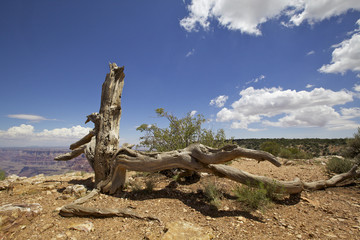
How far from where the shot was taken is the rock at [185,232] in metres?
3.11

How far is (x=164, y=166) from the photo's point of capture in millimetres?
5637

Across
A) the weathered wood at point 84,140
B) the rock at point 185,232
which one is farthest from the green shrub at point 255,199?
the weathered wood at point 84,140

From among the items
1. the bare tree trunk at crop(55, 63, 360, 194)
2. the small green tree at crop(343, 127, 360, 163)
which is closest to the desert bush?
the bare tree trunk at crop(55, 63, 360, 194)

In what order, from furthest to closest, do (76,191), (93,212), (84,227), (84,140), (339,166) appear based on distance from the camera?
(84,140) → (339,166) → (76,191) → (93,212) → (84,227)

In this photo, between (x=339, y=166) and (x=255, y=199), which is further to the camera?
(x=339, y=166)

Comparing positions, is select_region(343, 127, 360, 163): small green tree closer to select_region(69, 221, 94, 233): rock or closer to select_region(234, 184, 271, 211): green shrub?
select_region(234, 184, 271, 211): green shrub

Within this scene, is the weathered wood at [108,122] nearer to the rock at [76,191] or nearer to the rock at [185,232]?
the rock at [76,191]

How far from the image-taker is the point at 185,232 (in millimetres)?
3260

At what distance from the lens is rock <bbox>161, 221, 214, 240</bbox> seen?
3110 mm

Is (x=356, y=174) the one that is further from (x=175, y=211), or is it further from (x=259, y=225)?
(x=175, y=211)

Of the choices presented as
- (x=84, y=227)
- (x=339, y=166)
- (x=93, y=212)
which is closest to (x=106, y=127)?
(x=93, y=212)

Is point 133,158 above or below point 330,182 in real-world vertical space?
above

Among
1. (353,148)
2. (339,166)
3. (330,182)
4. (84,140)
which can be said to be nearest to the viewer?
(330,182)

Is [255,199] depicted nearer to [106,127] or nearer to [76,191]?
[106,127]
